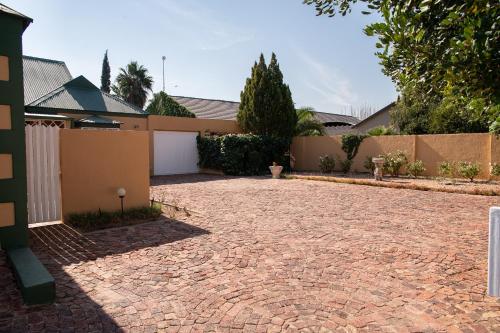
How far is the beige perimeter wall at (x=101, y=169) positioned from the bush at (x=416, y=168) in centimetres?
1227

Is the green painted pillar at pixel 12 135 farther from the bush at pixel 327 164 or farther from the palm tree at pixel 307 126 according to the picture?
the palm tree at pixel 307 126

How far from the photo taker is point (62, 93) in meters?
15.1

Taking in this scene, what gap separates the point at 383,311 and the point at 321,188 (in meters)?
9.24

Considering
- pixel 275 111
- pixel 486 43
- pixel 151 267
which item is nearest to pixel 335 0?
pixel 486 43

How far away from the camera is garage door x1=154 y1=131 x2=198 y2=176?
58.4ft

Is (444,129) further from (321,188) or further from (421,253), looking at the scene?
(421,253)

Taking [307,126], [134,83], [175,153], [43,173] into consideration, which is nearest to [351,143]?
[307,126]

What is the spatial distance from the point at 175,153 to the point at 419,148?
11849 millimetres

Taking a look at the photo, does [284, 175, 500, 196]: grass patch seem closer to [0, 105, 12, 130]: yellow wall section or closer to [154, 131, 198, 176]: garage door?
[154, 131, 198, 176]: garage door

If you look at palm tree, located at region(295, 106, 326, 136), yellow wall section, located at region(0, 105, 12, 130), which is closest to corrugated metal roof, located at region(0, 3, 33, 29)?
yellow wall section, located at region(0, 105, 12, 130)

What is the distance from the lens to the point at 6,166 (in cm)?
477

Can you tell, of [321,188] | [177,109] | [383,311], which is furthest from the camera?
[177,109]

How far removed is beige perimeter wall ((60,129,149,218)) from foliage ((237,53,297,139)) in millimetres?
12955

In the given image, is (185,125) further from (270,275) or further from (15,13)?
(270,275)
